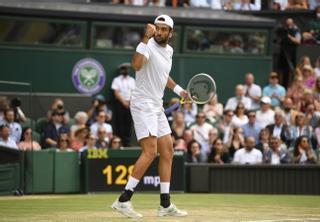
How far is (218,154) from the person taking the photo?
1878 cm

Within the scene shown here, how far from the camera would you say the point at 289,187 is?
59.9 feet

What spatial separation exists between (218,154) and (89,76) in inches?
184

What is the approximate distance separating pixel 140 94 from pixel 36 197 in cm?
515

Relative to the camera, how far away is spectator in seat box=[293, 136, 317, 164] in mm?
18516

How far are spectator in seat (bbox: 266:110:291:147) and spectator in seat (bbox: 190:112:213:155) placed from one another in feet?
3.95

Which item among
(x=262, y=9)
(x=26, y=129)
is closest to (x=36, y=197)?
(x=26, y=129)

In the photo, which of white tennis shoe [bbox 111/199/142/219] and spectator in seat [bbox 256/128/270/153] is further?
spectator in seat [bbox 256/128/270/153]

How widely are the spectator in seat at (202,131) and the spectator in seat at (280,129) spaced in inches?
47.4

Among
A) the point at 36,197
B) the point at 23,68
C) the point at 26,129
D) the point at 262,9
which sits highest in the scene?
the point at 262,9

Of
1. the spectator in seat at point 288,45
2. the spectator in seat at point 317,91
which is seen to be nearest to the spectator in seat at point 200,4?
the spectator in seat at point 288,45

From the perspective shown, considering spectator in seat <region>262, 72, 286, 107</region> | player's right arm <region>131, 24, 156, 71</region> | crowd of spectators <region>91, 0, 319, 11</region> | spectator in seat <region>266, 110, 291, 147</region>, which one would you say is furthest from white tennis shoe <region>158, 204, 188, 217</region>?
crowd of spectators <region>91, 0, 319, 11</region>

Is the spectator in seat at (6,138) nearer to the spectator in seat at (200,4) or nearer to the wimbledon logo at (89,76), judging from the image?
the wimbledon logo at (89,76)

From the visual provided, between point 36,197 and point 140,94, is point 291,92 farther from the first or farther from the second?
point 140,94

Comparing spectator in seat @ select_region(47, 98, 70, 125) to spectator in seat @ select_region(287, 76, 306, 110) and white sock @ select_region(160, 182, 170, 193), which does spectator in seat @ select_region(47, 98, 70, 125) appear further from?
white sock @ select_region(160, 182, 170, 193)
